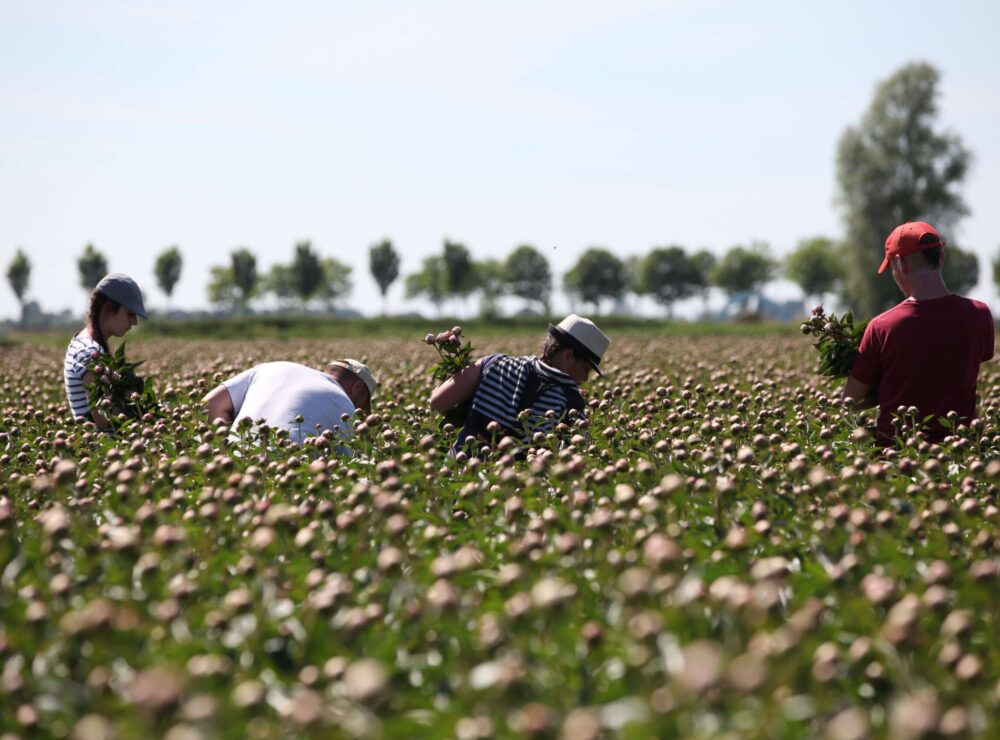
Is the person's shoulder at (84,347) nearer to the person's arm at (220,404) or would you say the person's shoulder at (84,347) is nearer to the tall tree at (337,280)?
the person's arm at (220,404)

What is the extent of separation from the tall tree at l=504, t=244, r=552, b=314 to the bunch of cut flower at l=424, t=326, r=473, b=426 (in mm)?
114495

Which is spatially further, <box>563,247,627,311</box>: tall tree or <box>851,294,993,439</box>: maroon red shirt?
<box>563,247,627,311</box>: tall tree

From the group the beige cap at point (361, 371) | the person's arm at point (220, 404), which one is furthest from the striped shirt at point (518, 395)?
the person's arm at point (220, 404)

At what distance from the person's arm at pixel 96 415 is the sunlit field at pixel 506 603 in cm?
224

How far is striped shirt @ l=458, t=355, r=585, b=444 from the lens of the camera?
20.9 ft

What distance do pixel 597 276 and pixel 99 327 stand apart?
115939 mm

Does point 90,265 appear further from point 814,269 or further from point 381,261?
point 814,269

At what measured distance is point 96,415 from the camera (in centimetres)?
716

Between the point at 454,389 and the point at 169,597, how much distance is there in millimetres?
3816

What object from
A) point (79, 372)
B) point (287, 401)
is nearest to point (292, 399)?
point (287, 401)

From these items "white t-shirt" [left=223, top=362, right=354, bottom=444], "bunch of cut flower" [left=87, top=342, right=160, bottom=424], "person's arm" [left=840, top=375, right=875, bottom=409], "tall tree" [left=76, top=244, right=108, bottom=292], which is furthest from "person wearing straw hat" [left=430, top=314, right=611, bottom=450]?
"tall tree" [left=76, top=244, right=108, bottom=292]

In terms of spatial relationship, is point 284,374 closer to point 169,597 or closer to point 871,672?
point 169,597

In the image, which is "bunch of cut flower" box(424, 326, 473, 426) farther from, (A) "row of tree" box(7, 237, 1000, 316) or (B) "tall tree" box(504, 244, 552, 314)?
(B) "tall tree" box(504, 244, 552, 314)

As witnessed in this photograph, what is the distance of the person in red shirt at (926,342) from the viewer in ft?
20.5
